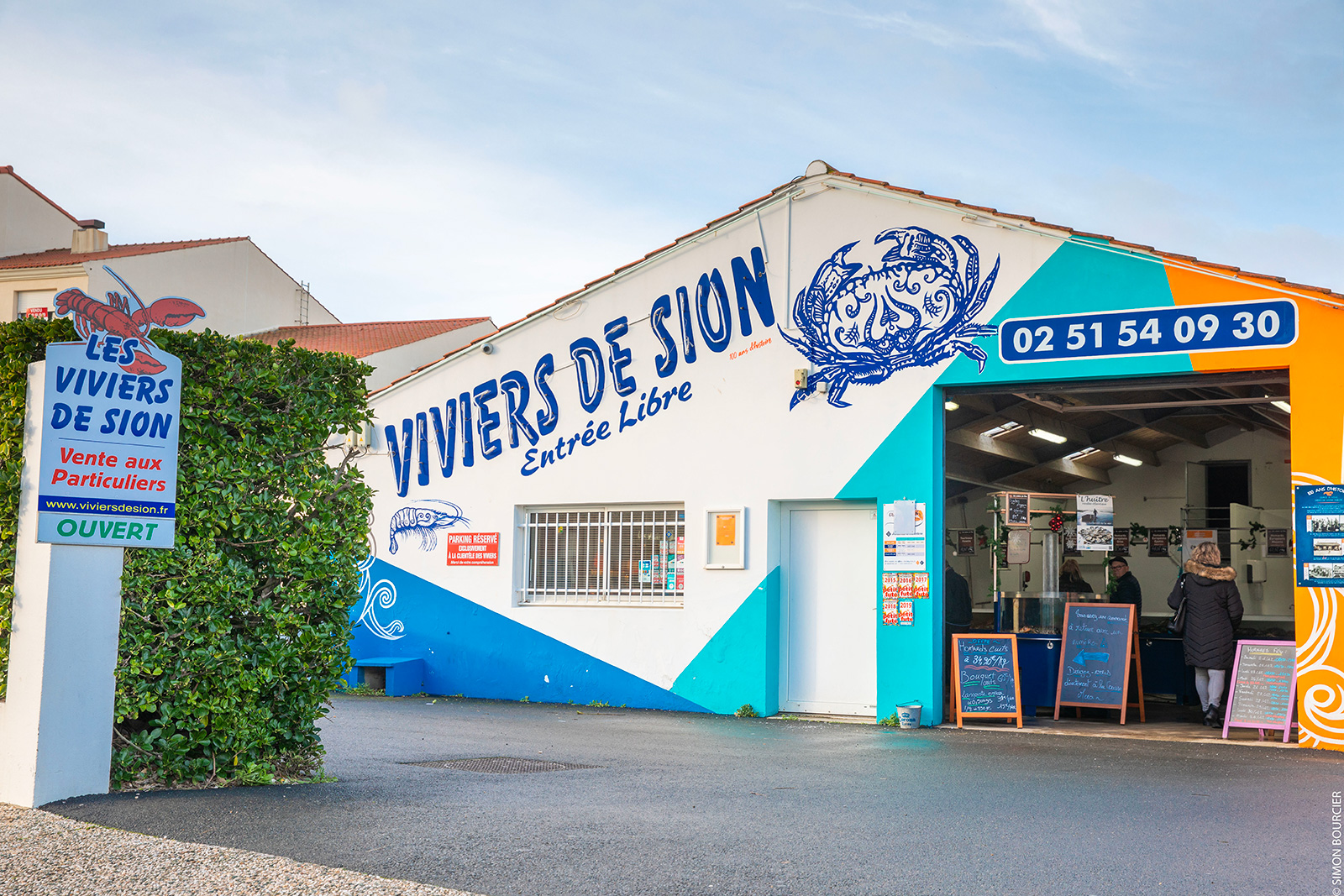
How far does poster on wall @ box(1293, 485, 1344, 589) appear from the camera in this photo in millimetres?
9734

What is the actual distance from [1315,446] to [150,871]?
353 inches

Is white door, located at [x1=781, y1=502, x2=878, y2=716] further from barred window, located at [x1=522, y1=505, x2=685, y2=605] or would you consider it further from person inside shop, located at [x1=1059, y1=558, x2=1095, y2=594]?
person inside shop, located at [x1=1059, y1=558, x2=1095, y2=594]

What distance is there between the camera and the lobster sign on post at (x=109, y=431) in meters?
6.49

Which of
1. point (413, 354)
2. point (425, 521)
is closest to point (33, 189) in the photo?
point (413, 354)

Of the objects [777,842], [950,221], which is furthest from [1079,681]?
[777,842]

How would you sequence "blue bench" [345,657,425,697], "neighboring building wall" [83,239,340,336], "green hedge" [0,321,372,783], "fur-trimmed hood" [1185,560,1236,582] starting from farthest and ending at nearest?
"neighboring building wall" [83,239,340,336] → "blue bench" [345,657,425,697] → "fur-trimmed hood" [1185,560,1236,582] → "green hedge" [0,321,372,783]

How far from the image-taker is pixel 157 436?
6.80 metres

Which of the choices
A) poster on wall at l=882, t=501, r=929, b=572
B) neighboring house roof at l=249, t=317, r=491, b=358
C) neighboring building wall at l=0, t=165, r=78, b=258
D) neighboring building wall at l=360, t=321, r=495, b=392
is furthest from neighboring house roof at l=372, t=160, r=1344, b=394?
neighboring building wall at l=0, t=165, r=78, b=258

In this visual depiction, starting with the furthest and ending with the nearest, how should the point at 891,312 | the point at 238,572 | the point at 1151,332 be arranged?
the point at 891,312, the point at 1151,332, the point at 238,572

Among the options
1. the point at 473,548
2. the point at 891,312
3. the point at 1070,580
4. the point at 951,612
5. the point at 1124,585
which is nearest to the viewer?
the point at 891,312

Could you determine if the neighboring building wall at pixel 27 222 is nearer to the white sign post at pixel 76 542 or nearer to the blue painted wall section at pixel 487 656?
the blue painted wall section at pixel 487 656

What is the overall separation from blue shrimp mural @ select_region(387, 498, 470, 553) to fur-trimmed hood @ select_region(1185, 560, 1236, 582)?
7.63 metres

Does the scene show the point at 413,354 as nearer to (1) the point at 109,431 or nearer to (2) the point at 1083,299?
(2) the point at 1083,299

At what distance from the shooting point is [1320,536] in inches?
385
